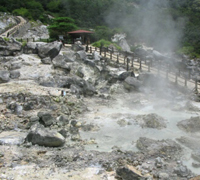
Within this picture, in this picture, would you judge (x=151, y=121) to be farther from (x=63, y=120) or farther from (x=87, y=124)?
(x=63, y=120)

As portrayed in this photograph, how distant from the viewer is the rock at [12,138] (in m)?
5.35

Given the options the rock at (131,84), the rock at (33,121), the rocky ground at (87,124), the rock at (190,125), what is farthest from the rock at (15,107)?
the rock at (131,84)

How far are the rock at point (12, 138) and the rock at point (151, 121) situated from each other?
319 centimetres

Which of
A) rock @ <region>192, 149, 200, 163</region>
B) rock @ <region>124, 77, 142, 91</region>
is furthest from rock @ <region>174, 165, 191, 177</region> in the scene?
rock @ <region>124, 77, 142, 91</region>

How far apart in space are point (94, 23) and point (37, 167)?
29127 mm

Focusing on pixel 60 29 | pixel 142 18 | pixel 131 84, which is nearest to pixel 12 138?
pixel 131 84

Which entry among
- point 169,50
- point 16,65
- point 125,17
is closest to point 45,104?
point 16,65

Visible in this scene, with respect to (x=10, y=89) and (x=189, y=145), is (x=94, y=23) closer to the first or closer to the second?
(x=10, y=89)

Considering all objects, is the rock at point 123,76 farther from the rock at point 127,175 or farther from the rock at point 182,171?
the rock at point 127,175

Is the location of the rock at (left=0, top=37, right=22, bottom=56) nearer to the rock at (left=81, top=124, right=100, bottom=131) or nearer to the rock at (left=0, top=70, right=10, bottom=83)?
the rock at (left=0, top=70, right=10, bottom=83)

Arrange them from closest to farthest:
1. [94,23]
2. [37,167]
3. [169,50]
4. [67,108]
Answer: [37,167]
[67,108]
[169,50]
[94,23]

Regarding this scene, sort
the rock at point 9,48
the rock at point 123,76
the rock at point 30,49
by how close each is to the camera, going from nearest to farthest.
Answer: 1. the rock at point 123,76
2. the rock at point 9,48
3. the rock at point 30,49

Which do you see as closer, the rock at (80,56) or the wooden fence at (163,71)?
the wooden fence at (163,71)

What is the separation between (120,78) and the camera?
35.7ft
